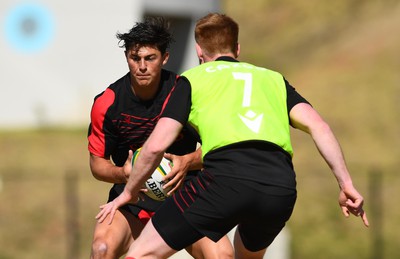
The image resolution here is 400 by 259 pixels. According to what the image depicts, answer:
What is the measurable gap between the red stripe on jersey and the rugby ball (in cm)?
45

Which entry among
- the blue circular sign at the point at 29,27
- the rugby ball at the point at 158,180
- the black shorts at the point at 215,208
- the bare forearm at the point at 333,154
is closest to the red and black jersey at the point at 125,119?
the rugby ball at the point at 158,180

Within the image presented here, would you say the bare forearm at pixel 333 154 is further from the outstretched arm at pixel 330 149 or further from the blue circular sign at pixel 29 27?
the blue circular sign at pixel 29 27

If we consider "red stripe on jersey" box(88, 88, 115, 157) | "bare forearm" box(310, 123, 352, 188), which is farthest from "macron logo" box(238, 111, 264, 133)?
"red stripe on jersey" box(88, 88, 115, 157)

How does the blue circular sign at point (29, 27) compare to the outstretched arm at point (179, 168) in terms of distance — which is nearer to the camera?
the outstretched arm at point (179, 168)

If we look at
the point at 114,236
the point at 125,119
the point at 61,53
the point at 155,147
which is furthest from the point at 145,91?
the point at 61,53

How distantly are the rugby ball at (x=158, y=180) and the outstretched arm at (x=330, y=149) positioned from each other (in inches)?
40.3

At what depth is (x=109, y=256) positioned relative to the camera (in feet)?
22.6

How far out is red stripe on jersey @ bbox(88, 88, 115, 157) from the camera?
6.93m

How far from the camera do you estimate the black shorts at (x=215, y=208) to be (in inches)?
226

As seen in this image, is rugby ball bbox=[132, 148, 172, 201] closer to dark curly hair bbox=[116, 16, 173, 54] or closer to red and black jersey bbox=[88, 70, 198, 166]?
red and black jersey bbox=[88, 70, 198, 166]

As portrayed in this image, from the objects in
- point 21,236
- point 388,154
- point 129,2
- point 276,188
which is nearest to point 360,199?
point 276,188

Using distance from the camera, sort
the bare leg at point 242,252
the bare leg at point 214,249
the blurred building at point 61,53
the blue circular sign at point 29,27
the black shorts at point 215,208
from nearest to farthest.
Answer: the black shorts at point 215,208
the bare leg at point 242,252
the bare leg at point 214,249
the blurred building at point 61,53
the blue circular sign at point 29,27

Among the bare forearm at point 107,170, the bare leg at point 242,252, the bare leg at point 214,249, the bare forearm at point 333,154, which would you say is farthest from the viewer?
the bare leg at point 214,249

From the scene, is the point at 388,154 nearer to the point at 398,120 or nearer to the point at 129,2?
the point at 398,120
